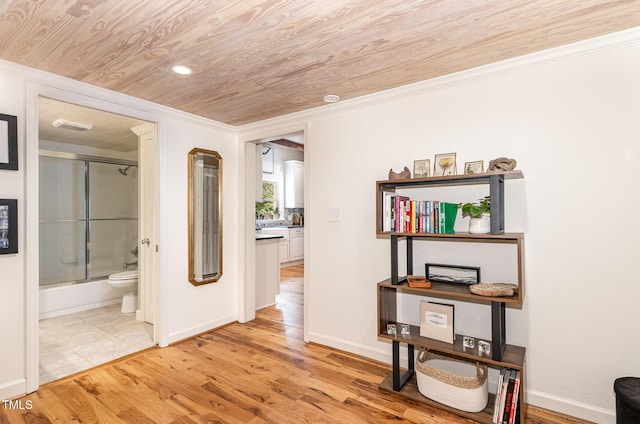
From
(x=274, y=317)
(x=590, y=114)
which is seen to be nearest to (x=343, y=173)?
(x=590, y=114)

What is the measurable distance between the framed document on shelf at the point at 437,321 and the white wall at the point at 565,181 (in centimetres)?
40

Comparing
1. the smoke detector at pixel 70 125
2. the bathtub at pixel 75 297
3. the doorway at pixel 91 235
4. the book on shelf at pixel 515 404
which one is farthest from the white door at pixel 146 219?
the book on shelf at pixel 515 404

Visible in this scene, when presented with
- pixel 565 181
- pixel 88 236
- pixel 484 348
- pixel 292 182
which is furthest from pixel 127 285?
pixel 565 181

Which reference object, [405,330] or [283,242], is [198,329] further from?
[283,242]

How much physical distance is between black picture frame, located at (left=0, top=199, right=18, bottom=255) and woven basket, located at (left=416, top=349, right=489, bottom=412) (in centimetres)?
290

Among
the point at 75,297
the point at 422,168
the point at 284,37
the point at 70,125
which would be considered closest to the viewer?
the point at 284,37

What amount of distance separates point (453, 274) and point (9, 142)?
3.22m

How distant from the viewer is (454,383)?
2.13 m

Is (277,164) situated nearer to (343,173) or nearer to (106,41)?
(343,173)

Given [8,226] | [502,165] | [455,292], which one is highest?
[502,165]

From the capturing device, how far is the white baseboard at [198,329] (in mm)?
3273

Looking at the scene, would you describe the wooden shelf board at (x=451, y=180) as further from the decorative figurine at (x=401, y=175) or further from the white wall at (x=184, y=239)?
the white wall at (x=184, y=239)

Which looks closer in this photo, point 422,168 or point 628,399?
point 628,399

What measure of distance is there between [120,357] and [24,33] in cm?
252
